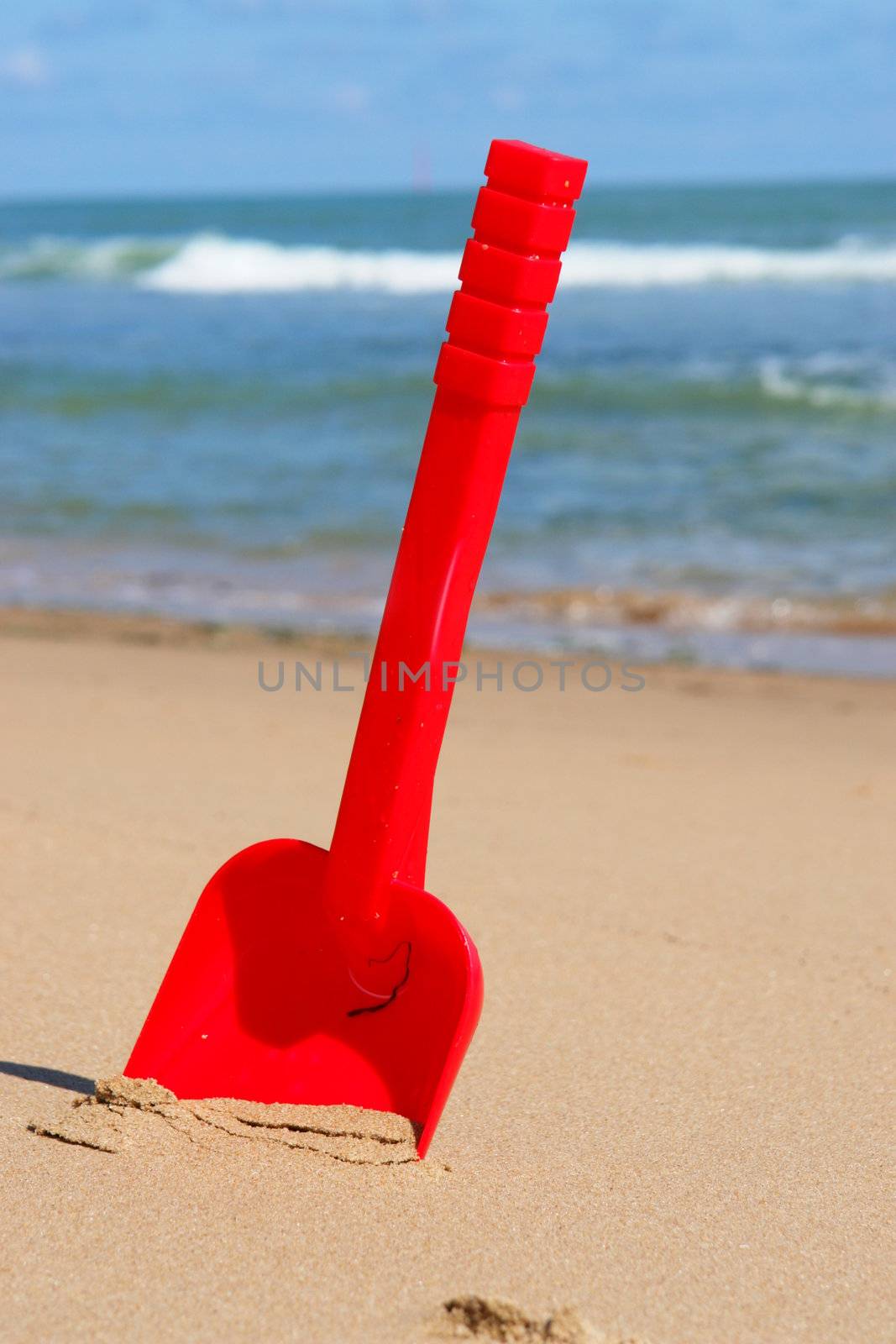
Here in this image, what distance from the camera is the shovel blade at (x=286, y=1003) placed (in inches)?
64.7

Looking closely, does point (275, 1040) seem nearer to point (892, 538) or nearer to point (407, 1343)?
point (407, 1343)

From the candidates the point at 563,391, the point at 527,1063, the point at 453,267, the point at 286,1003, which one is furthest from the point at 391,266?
the point at 286,1003

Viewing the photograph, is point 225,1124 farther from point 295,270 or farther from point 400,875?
point 295,270

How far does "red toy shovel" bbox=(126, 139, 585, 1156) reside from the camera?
1483 millimetres

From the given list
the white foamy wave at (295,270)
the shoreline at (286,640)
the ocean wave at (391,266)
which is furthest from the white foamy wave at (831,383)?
the white foamy wave at (295,270)

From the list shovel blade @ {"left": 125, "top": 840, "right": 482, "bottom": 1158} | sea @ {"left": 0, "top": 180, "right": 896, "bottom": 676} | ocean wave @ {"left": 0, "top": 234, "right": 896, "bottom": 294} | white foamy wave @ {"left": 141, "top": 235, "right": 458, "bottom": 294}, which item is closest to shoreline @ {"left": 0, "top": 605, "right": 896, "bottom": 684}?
sea @ {"left": 0, "top": 180, "right": 896, "bottom": 676}

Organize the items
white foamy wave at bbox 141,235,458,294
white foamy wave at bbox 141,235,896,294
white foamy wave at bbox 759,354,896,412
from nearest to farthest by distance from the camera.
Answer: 1. white foamy wave at bbox 759,354,896,412
2. white foamy wave at bbox 141,235,896,294
3. white foamy wave at bbox 141,235,458,294

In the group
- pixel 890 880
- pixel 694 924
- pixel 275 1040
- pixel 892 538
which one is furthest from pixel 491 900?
pixel 892 538

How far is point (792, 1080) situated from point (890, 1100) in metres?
0.12

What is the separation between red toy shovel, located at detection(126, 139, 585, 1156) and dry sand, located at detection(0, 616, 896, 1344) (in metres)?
0.10

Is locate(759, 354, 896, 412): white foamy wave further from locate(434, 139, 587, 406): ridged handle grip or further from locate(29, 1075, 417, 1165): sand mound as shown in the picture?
locate(29, 1075, 417, 1165): sand mound

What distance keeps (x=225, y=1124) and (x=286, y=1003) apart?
0.15m

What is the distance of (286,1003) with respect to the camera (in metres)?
1.69

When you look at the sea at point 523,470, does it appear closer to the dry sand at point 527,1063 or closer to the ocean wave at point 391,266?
the dry sand at point 527,1063
